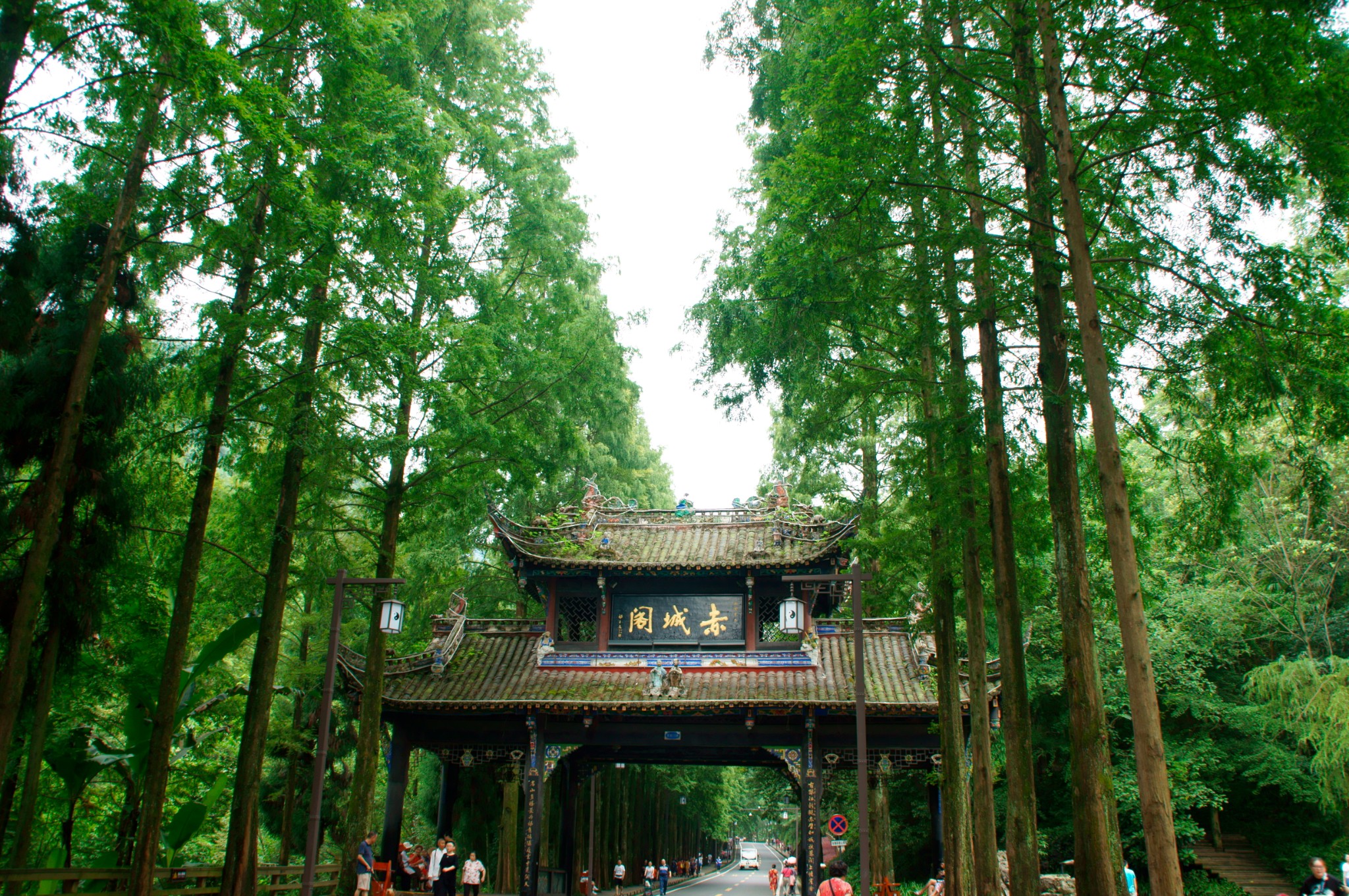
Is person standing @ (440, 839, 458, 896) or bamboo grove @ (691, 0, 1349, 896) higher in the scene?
bamboo grove @ (691, 0, 1349, 896)

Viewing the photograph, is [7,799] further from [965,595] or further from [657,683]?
[965,595]

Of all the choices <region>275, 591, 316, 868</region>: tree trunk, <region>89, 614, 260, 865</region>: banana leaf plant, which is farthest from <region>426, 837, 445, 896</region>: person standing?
<region>275, 591, 316, 868</region>: tree trunk

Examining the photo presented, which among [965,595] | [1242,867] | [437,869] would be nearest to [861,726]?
[965,595]

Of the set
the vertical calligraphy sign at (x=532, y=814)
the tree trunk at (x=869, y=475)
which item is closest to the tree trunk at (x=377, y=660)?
the vertical calligraphy sign at (x=532, y=814)

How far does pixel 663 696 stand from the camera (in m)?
13.8

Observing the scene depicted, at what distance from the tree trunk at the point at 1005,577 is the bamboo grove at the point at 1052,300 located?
3 centimetres

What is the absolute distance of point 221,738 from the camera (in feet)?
57.2

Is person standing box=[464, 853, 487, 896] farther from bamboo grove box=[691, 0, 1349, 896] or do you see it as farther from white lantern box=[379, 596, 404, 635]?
bamboo grove box=[691, 0, 1349, 896]

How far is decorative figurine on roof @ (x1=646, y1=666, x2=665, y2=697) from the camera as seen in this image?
1391 centimetres

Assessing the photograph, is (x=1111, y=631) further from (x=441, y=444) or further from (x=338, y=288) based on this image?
(x=338, y=288)

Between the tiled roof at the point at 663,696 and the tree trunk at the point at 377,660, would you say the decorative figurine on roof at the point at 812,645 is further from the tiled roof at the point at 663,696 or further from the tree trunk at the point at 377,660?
the tree trunk at the point at 377,660

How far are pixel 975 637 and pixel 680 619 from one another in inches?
297

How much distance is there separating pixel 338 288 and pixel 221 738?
1212 cm

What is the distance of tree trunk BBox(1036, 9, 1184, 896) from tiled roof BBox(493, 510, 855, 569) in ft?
26.1
